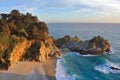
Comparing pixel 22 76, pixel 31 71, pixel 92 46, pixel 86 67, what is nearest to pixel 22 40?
pixel 31 71

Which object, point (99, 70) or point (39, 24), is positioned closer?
point (99, 70)

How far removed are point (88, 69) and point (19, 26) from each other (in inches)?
772

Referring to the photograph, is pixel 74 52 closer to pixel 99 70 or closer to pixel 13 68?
pixel 99 70

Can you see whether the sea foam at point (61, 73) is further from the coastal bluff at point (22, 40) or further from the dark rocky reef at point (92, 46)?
the dark rocky reef at point (92, 46)

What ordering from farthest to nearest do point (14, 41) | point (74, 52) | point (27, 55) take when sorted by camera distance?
point (74, 52) < point (27, 55) < point (14, 41)

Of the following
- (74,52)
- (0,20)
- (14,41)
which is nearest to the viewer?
(14,41)

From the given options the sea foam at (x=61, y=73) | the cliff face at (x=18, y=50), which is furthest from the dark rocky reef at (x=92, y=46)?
the cliff face at (x=18, y=50)

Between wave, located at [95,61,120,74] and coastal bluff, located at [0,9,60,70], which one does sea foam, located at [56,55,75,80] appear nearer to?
coastal bluff, located at [0,9,60,70]

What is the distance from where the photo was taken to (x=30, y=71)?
48188mm

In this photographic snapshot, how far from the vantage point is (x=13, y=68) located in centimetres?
4831

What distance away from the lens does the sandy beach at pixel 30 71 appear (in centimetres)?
4378

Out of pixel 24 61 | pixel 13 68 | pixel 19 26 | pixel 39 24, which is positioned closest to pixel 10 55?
pixel 13 68

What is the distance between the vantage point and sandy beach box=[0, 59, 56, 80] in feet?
144

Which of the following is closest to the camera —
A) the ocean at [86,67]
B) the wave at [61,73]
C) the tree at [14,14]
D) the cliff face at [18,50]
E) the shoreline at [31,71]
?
the shoreline at [31,71]
